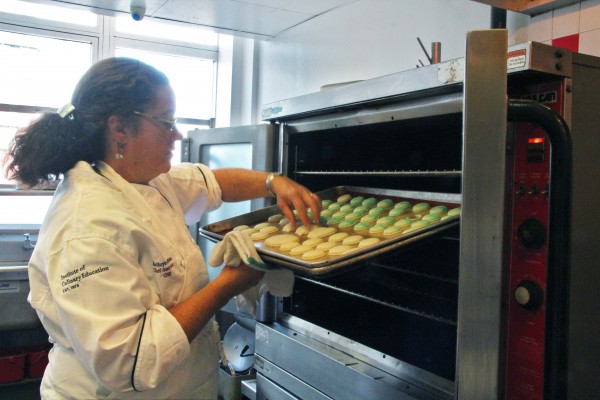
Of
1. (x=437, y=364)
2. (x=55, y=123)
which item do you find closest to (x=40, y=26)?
(x=55, y=123)

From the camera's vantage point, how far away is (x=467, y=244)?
0.83 meters

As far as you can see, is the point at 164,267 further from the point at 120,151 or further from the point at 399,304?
the point at 399,304

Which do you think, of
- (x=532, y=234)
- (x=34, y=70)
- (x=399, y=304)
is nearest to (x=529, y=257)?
(x=532, y=234)

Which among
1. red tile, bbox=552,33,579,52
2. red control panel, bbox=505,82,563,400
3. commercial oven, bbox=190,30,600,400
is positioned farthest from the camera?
red tile, bbox=552,33,579,52

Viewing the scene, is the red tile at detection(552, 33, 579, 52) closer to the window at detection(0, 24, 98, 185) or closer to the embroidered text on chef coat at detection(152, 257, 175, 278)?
the embroidered text on chef coat at detection(152, 257, 175, 278)

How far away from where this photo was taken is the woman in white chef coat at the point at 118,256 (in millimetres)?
1132

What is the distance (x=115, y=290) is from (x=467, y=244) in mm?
754

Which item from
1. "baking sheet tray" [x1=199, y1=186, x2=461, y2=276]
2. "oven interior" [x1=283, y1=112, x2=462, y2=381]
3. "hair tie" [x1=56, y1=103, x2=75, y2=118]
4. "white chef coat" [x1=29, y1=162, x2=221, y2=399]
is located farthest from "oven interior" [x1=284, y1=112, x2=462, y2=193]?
"hair tie" [x1=56, y1=103, x2=75, y2=118]

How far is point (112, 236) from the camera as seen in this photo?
118cm

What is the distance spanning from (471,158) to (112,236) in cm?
81

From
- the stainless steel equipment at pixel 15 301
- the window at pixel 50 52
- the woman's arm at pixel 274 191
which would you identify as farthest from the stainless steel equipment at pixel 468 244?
the window at pixel 50 52

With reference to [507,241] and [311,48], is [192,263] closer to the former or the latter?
[507,241]

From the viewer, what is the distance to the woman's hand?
1526 mm

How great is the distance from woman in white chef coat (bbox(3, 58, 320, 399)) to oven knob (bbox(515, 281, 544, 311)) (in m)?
0.63
